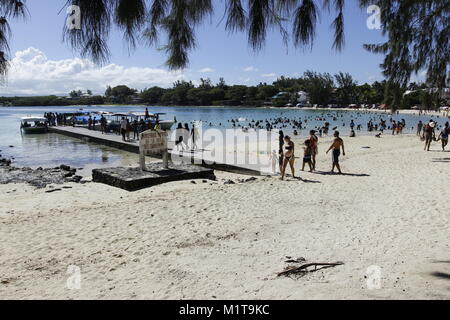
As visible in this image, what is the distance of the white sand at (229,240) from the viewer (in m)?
4.58

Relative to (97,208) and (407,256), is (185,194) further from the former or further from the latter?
(407,256)

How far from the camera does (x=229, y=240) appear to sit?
640 cm

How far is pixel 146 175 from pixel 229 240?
6330 millimetres

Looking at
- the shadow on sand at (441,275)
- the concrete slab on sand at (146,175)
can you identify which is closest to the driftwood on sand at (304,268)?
the shadow on sand at (441,275)

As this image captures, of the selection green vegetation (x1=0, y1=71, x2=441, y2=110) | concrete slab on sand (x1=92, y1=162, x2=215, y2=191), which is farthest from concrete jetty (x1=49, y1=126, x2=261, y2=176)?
green vegetation (x1=0, y1=71, x2=441, y2=110)

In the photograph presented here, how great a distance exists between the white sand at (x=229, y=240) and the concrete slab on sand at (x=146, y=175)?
2.12ft

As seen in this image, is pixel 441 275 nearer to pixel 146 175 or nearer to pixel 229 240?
pixel 229 240

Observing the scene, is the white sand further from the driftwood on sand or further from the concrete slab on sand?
the concrete slab on sand

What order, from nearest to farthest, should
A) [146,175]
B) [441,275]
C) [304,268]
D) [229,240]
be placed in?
[441,275]
[304,268]
[229,240]
[146,175]

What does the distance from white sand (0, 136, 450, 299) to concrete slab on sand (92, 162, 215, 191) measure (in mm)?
647

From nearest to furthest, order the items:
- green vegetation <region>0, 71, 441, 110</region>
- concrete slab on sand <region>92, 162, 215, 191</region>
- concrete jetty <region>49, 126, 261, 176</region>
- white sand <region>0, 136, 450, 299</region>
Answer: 1. white sand <region>0, 136, 450, 299</region>
2. concrete slab on sand <region>92, 162, 215, 191</region>
3. concrete jetty <region>49, 126, 261, 176</region>
4. green vegetation <region>0, 71, 441, 110</region>

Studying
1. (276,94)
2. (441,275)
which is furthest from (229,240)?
(276,94)

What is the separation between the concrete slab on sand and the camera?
38.1 ft

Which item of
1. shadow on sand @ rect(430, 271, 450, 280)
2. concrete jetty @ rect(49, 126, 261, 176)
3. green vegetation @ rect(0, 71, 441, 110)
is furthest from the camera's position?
green vegetation @ rect(0, 71, 441, 110)
